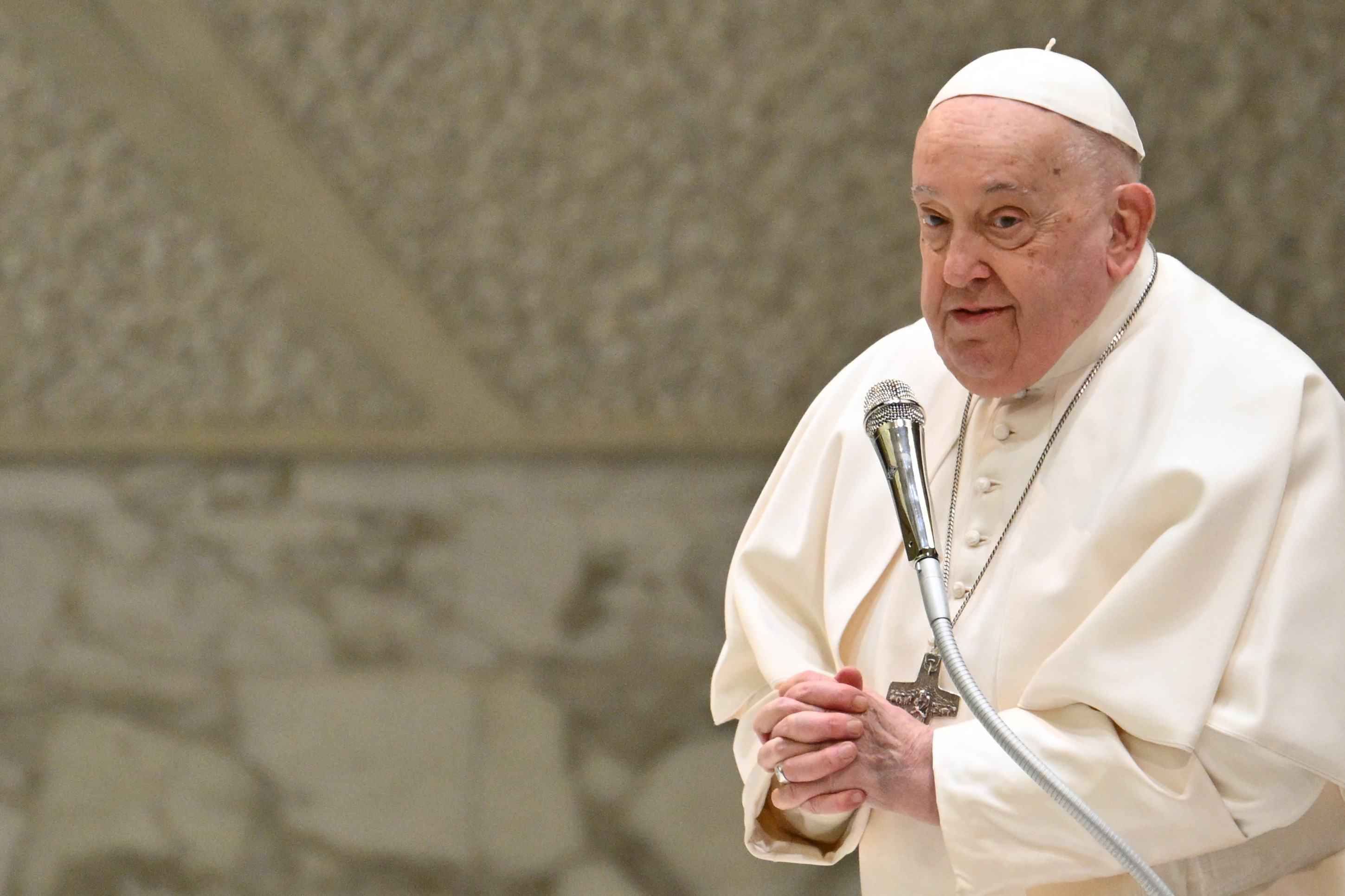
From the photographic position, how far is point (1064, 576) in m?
1.77

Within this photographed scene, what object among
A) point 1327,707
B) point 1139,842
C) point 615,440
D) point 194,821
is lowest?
point 1139,842

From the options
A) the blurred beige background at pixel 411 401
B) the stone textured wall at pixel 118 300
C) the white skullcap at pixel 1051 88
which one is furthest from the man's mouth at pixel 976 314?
the stone textured wall at pixel 118 300

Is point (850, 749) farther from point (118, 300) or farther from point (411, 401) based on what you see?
point (118, 300)

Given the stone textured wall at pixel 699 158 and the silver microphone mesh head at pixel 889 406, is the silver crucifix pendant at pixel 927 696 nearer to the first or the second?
the silver microphone mesh head at pixel 889 406

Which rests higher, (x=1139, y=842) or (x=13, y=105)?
(x=13, y=105)

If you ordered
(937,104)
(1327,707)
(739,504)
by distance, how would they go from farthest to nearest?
(739,504), (937,104), (1327,707)

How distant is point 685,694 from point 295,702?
89cm

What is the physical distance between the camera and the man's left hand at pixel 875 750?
1722 mm

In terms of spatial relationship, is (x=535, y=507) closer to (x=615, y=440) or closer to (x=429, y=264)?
(x=615, y=440)

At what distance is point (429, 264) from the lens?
3.39 metres

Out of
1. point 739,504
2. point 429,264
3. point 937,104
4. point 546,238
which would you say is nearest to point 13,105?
point 429,264

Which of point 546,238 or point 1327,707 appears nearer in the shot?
point 1327,707

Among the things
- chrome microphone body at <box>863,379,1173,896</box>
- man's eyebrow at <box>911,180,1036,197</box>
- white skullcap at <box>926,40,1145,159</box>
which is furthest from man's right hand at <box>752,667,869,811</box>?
white skullcap at <box>926,40,1145,159</box>

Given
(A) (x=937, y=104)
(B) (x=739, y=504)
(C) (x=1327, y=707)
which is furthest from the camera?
(B) (x=739, y=504)
